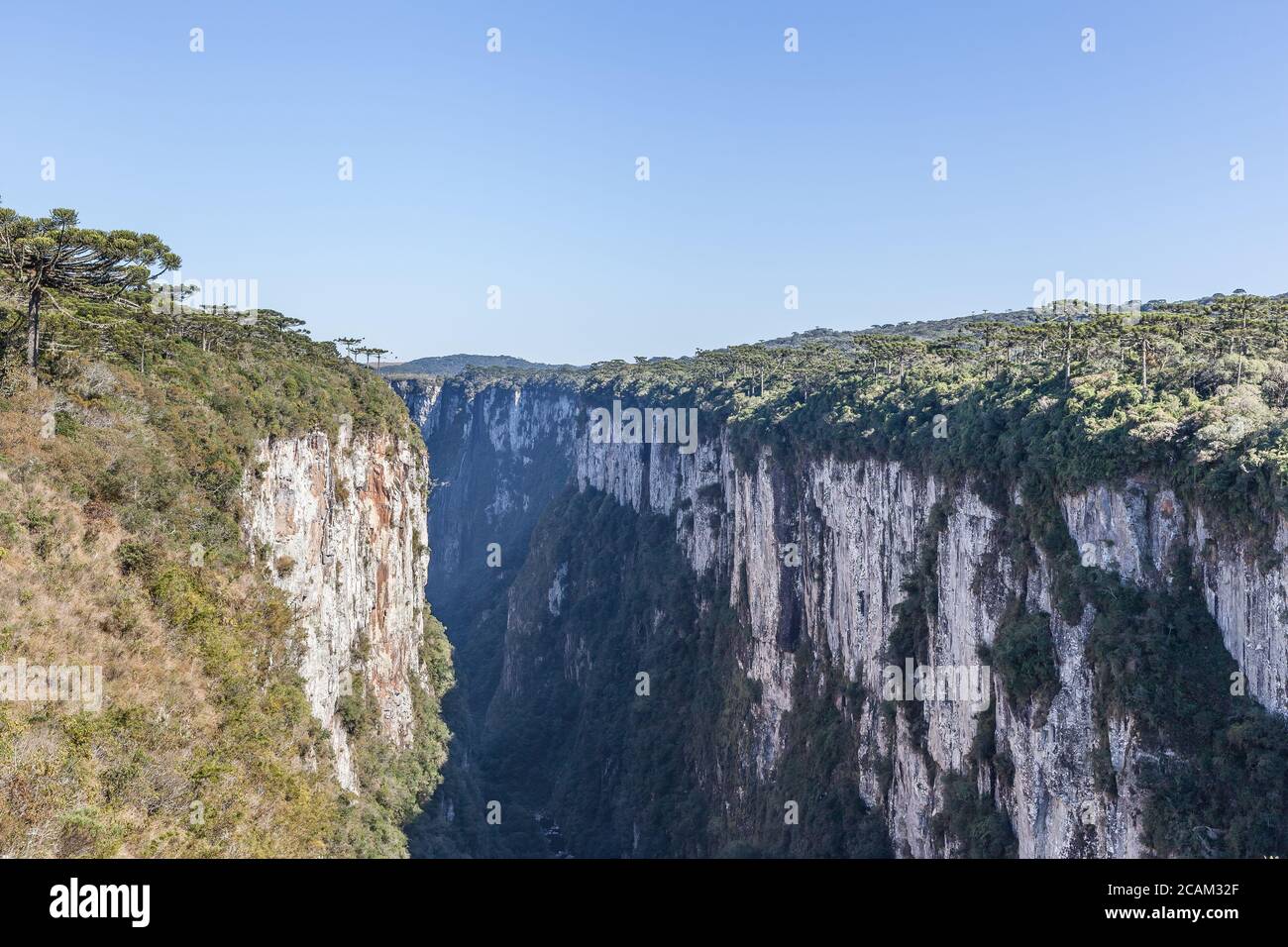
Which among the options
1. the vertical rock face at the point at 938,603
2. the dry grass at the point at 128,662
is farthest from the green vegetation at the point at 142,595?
the vertical rock face at the point at 938,603

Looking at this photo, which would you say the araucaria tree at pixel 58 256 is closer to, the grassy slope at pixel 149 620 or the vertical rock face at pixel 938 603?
the grassy slope at pixel 149 620

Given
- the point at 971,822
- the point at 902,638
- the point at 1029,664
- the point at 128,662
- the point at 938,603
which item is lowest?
the point at 971,822

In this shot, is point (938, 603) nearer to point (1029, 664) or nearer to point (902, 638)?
point (902, 638)

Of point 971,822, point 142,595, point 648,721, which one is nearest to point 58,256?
point 142,595

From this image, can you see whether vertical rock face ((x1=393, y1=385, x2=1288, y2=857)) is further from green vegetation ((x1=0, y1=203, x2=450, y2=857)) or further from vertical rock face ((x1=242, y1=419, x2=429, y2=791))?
vertical rock face ((x1=242, y1=419, x2=429, y2=791))
